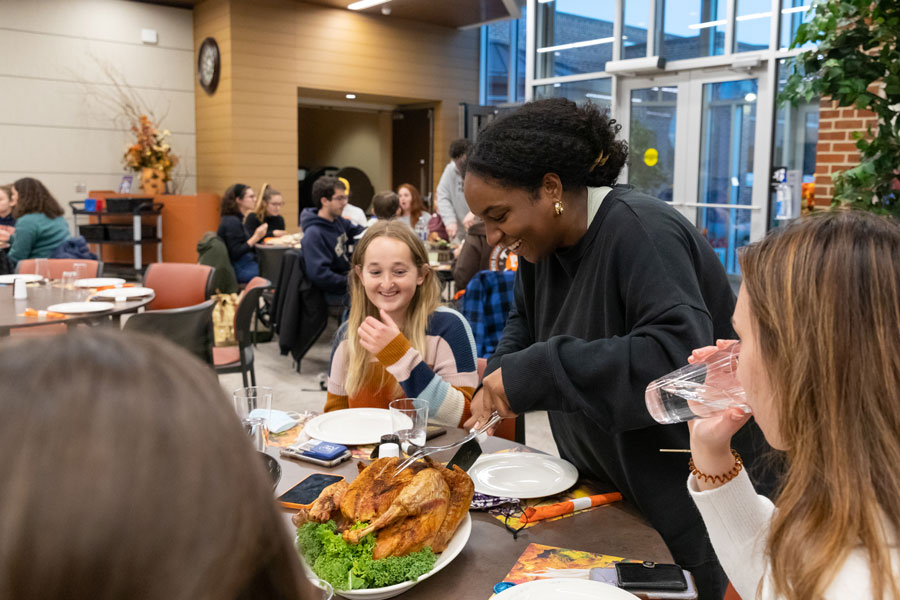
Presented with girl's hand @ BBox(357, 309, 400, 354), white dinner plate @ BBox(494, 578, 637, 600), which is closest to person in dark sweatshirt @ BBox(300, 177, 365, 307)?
girl's hand @ BBox(357, 309, 400, 354)

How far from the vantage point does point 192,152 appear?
34.5 ft

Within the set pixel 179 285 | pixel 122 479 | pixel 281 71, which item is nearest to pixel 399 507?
pixel 122 479

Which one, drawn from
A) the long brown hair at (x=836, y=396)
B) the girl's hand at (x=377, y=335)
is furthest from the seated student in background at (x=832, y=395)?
the girl's hand at (x=377, y=335)

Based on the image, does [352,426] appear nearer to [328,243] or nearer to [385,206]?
[328,243]

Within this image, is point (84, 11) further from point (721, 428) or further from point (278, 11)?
point (721, 428)

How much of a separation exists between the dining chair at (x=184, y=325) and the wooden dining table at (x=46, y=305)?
0.45m

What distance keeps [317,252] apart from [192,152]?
18.6ft

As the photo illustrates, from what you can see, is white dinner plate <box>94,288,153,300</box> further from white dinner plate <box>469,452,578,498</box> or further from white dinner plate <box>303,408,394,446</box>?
white dinner plate <box>469,452,578,498</box>

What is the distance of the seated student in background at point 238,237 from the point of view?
7.09 m

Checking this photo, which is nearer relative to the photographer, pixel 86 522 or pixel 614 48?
pixel 86 522

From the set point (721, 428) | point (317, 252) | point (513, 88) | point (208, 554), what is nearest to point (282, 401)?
point (317, 252)

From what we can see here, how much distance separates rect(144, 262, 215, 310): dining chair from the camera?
484cm

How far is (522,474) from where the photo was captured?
1680mm

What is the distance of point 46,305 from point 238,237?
124 inches
